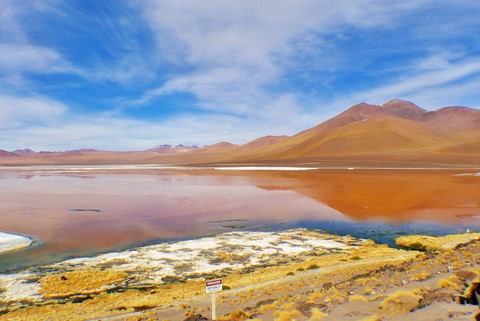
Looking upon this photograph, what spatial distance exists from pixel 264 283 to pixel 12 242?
43.6 feet

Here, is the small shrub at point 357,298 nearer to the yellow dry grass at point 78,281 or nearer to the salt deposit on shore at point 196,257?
the salt deposit on shore at point 196,257

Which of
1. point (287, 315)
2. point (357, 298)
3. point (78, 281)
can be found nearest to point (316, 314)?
point (287, 315)

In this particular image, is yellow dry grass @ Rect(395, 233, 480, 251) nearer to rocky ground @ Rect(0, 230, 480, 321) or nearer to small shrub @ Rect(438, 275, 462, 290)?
rocky ground @ Rect(0, 230, 480, 321)

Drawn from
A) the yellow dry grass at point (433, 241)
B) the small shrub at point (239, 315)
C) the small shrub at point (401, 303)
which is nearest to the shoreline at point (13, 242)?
the small shrub at point (239, 315)

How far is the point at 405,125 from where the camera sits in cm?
15100

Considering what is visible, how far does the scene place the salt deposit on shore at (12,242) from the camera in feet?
51.9

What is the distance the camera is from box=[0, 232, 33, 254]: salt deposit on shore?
1581 centimetres

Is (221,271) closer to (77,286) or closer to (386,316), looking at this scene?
(77,286)

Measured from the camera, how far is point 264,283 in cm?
1092

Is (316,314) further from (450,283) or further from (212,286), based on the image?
(450,283)

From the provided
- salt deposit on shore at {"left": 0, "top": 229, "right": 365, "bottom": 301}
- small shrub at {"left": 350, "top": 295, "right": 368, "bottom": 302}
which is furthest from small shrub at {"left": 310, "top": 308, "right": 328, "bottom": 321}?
salt deposit on shore at {"left": 0, "top": 229, "right": 365, "bottom": 301}

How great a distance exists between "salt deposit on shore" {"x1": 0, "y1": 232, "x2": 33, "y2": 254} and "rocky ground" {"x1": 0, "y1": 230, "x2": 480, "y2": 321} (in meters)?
3.92

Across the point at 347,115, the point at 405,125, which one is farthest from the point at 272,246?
the point at 347,115

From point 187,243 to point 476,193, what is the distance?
30.7 m
